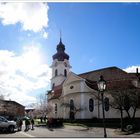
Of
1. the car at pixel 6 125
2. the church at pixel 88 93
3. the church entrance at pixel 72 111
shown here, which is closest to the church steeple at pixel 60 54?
the church at pixel 88 93

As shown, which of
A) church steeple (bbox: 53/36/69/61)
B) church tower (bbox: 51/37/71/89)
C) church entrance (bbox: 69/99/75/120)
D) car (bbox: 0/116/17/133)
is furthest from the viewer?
church tower (bbox: 51/37/71/89)

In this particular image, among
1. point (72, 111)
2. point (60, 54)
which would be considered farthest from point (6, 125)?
point (60, 54)

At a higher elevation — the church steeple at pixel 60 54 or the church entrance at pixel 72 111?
the church steeple at pixel 60 54

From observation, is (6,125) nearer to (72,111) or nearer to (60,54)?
(72,111)

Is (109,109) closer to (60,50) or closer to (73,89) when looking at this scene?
(73,89)

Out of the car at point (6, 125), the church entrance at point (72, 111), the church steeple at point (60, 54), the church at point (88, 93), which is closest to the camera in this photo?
the car at point (6, 125)

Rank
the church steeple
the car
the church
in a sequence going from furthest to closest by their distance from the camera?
1. the church steeple
2. the church
3. the car

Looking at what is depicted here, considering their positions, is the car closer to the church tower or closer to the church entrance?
the church entrance

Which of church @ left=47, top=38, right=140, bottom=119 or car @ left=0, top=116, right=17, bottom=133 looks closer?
car @ left=0, top=116, right=17, bottom=133

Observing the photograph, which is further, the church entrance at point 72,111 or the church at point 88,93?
the church entrance at point 72,111

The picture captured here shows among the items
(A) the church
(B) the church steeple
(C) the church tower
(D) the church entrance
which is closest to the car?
(A) the church

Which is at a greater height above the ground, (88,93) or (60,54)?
(60,54)

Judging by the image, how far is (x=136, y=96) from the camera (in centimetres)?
4062

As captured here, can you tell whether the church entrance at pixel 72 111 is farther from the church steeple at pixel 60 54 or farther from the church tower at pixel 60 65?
the church steeple at pixel 60 54
